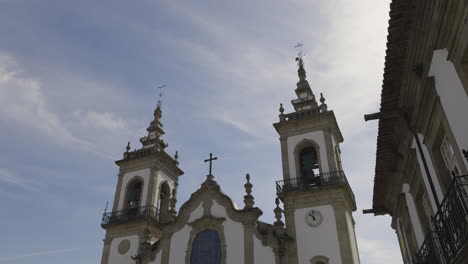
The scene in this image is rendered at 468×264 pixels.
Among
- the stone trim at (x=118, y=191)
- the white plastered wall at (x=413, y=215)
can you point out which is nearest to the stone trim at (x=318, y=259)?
the white plastered wall at (x=413, y=215)

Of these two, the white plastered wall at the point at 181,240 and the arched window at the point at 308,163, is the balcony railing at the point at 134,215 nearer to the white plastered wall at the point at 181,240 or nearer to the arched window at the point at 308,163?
the white plastered wall at the point at 181,240

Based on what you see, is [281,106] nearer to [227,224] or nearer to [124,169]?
[227,224]

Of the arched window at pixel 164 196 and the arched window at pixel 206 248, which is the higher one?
the arched window at pixel 164 196

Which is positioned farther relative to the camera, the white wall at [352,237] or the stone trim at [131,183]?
the stone trim at [131,183]

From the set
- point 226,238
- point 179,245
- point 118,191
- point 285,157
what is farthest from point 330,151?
point 118,191

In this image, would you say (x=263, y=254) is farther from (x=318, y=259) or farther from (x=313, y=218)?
(x=313, y=218)

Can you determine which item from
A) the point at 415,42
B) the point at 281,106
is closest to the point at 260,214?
the point at 281,106

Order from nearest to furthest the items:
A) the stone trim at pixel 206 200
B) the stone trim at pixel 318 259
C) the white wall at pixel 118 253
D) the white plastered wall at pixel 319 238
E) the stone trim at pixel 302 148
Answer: the stone trim at pixel 318 259, the white plastered wall at pixel 319 238, the stone trim at pixel 206 200, the stone trim at pixel 302 148, the white wall at pixel 118 253

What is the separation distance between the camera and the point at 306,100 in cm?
2444

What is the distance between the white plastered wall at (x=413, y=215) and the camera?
10656 millimetres

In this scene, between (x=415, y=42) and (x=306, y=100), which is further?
(x=306, y=100)

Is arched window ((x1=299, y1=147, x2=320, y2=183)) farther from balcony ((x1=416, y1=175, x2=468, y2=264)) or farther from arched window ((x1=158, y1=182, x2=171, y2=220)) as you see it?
balcony ((x1=416, y1=175, x2=468, y2=264))

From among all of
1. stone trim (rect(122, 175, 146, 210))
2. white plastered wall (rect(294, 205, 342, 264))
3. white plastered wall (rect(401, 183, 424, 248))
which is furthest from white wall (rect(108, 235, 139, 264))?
white plastered wall (rect(401, 183, 424, 248))

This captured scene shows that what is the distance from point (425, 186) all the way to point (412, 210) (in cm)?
203
